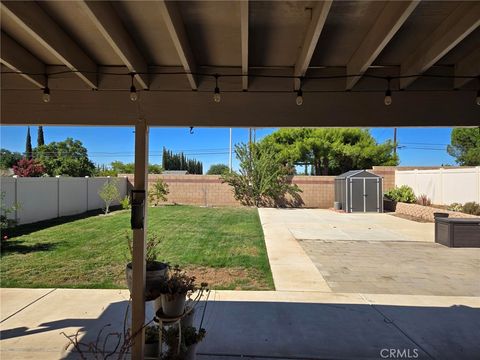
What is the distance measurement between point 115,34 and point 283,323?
130 inches

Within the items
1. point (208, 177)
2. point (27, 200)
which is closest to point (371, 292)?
point (27, 200)

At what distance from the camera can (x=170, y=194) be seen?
20.6 meters

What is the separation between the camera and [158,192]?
61.6 ft

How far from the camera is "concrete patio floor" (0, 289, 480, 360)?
133 inches

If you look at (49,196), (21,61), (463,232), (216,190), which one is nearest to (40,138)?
(216,190)

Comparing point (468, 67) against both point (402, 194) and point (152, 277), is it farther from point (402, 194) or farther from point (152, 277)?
point (402, 194)

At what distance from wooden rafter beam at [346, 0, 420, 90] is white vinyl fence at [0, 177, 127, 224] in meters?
9.54

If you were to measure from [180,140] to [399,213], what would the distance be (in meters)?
29.7

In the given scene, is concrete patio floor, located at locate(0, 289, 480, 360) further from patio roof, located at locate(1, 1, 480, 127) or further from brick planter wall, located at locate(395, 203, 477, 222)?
brick planter wall, located at locate(395, 203, 477, 222)

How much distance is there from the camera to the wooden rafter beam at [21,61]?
96.4 inches

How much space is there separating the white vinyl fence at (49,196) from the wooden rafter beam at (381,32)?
954 cm

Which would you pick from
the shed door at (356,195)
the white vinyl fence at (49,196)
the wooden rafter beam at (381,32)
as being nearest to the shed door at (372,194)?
the shed door at (356,195)

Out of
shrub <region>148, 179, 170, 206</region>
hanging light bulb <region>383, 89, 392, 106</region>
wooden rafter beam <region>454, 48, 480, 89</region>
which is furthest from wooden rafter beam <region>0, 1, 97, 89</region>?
shrub <region>148, 179, 170, 206</region>

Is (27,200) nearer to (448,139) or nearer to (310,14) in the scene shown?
(310,14)
